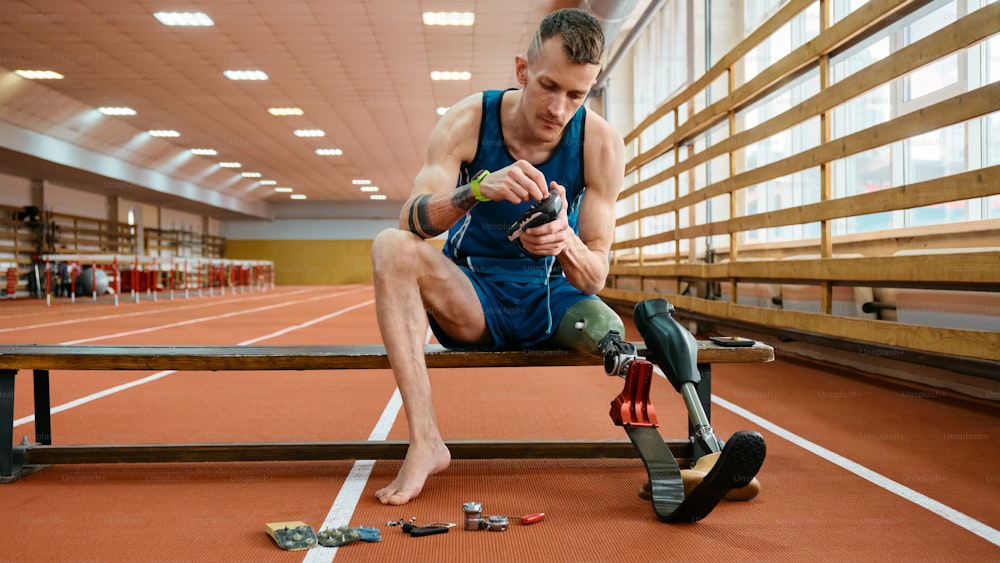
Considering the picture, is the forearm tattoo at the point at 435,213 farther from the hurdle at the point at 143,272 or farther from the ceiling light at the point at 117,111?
the ceiling light at the point at 117,111

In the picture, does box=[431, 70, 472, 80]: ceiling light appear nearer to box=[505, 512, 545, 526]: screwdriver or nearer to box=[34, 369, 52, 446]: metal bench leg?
box=[34, 369, 52, 446]: metal bench leg

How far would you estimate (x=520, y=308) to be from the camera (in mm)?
2357

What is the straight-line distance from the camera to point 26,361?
7.31 ft

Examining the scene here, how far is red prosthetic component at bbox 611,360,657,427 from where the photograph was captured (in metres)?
1.89

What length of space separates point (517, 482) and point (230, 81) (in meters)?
14.2

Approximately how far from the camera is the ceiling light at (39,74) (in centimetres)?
1395

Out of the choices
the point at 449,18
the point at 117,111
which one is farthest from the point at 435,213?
the point at 117,111

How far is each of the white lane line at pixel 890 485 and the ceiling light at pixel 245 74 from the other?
42.3 ft

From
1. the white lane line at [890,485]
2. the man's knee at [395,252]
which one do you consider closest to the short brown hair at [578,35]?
the man's knee at [395,252]

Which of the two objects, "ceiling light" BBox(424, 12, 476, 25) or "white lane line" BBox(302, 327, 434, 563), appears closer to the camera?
"white lane line" BBox(302, 327, 434, 563)

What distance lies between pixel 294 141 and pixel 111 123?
178 inches

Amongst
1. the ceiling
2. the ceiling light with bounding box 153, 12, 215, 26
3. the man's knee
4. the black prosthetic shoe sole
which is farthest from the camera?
the ceiling

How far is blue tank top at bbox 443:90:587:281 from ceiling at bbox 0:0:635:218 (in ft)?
29.8

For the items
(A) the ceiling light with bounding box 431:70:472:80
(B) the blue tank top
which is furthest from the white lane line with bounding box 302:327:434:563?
(A) the ceiling light with bounding box 431:70:472:80
